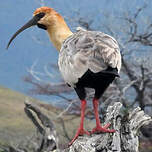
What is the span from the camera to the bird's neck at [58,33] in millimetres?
4855

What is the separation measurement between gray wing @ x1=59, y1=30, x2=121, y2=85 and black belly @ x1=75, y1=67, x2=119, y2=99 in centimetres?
4

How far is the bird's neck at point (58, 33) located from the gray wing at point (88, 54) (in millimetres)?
735

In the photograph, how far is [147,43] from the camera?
51.7 feet

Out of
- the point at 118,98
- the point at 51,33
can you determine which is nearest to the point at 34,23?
the point at 51,33

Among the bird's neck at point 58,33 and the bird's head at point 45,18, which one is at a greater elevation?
the bird's head at point 45,18

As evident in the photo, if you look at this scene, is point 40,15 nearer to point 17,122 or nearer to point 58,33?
point 58,33

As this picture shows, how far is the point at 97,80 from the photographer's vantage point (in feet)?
12.3

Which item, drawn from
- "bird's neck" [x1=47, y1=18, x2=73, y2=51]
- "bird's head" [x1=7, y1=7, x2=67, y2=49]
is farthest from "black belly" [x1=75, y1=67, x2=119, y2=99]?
"bird's head" [x1=7, y1=7, x2=67, y2=49]

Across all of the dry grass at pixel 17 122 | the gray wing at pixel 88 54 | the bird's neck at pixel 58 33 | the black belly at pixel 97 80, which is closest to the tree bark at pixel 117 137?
the black belly at pixel 97 80

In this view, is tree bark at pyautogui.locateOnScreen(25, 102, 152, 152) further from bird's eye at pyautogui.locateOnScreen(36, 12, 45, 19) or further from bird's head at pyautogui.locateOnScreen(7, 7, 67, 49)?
bird's eye at pyautogui.locateOnScreen(36, 12, 45, 19)

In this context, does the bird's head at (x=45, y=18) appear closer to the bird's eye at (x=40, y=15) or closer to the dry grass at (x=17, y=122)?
the bird's eye at (x=40, y=15)

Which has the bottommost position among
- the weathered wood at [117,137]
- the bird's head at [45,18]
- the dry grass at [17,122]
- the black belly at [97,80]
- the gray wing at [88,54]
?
the dry grass at [17,122]

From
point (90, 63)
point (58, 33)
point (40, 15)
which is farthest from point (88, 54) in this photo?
point (40, 15)

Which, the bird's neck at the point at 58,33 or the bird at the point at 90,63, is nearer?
the bird at the point at 90,63
